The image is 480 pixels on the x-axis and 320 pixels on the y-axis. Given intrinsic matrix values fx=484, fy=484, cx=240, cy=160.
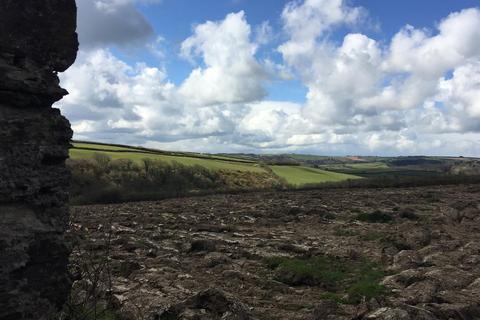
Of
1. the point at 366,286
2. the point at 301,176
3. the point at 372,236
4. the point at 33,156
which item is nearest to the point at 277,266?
the point at 366,286

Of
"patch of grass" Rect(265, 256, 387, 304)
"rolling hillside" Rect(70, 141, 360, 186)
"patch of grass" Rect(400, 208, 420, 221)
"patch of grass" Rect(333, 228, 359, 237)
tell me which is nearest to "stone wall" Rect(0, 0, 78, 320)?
"patch of grass" Rect(265, 256, 387, 304)

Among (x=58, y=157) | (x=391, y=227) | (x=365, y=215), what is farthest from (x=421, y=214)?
(x=58, y=157)

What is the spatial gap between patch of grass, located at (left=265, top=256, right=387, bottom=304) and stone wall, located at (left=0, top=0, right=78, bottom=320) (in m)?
→ 7.73

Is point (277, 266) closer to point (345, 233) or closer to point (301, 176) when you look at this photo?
point (345, 233)

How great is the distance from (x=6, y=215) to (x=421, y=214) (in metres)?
27.3

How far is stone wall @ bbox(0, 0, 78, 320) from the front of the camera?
25.8 ft

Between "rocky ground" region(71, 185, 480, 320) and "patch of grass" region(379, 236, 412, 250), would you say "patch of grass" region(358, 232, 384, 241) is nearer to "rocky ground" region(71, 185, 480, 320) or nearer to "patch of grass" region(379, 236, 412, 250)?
"rocky ground" region(71, 185, 480, 320)

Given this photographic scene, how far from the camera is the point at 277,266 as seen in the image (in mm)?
17406

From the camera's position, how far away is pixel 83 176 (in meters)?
67.6

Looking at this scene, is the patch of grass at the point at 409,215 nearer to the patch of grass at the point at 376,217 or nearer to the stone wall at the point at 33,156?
the patch of grass at the point at 376,217

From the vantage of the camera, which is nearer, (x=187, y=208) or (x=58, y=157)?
(x=58, y=157)

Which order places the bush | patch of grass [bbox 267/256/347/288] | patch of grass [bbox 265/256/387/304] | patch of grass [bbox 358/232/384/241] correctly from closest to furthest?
patch of grass [bbox 265/256/387/304], patch of grass [bbox 267/256/347/288], patch of grass [bbox 358/232/384/241], the bush

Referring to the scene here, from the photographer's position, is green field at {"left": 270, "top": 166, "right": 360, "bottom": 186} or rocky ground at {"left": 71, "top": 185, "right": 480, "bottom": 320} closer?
rocky ground at {"left": 71, "top": 185, "right": 480, "bottom": 320}

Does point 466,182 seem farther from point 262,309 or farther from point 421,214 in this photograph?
point 262,309
